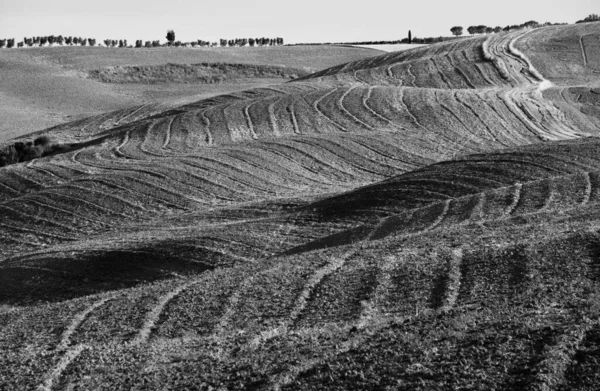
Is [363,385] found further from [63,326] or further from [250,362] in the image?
[63,326]

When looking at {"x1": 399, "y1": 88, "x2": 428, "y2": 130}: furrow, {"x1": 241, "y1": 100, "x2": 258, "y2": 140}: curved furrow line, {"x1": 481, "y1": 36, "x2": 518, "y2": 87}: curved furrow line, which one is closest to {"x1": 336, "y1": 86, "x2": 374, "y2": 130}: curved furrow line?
{"x1": 399, "y1": 88, "x2": 428, "y2": 130}: furrow

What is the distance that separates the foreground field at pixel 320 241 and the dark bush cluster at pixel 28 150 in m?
1.32

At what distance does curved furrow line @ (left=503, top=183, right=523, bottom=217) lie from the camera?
86.1 ft

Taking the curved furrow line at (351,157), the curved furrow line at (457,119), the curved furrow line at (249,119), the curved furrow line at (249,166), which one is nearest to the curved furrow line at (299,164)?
the curved furrow line at (249,166)

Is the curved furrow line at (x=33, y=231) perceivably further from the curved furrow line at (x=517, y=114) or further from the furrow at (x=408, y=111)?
the curved furrow line at (x=517, y=114)

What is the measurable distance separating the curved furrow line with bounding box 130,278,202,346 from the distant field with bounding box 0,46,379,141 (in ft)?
151

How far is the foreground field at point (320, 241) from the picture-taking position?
1272cm

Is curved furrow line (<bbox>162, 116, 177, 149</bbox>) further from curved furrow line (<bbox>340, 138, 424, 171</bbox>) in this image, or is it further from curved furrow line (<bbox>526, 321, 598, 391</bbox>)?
curved furrow line (<bbox>526, 321, 598, 391</bbox>)

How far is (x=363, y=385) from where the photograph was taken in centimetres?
1149

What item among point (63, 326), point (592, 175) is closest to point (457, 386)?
point (63, 326)

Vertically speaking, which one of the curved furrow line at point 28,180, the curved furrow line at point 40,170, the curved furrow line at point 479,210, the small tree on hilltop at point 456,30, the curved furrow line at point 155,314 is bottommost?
the curved furrow line at point 28,180

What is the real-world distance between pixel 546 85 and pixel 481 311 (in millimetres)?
46893

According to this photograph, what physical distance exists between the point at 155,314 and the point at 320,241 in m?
9.50

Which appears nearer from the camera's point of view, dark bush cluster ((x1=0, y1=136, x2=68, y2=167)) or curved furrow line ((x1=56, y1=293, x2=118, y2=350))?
curved furrow line ((x1=56, y1=293, x2=118, y2=350))
